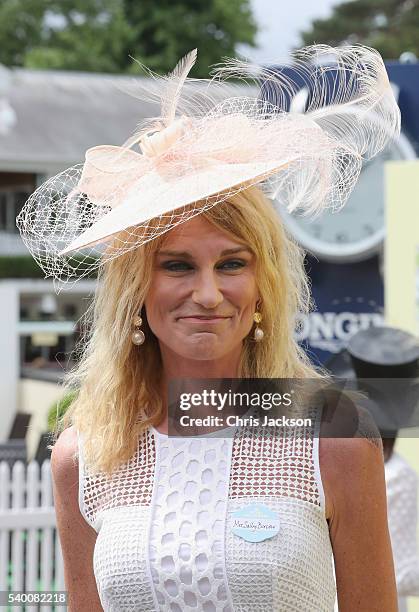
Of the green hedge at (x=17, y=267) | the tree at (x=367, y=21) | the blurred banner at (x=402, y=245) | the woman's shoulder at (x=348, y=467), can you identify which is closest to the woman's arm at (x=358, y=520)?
the woman's shoulder at (x=348, y=467)

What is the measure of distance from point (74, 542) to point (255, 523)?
0.42 m

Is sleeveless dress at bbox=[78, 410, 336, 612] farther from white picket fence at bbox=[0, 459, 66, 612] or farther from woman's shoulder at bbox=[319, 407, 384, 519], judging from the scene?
white picket fence at bbox=[0, 459, 66, 612]

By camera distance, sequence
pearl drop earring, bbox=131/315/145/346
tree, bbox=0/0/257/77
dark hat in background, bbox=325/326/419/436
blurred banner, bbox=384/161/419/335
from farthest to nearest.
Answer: tree, bbox=0/0/257/77 < blurred banner, bbox=384/161/419/335 < dark hat in background, bbox=325/326/419/436 < pearl drop earring, bbox=131/315/145/346

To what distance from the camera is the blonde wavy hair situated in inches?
78.0

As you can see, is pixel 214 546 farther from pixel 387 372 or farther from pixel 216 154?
pixel 387 372

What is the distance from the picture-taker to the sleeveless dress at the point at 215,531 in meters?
1.86

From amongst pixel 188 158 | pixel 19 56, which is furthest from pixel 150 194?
pixel 19 56

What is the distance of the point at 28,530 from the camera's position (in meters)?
6.49

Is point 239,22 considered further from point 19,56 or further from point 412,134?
point 412,134

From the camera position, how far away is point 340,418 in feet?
6.29

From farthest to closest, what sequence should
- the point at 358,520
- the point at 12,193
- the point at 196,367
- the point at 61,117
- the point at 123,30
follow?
1. the point at 123,30
2. the point at 61,117
3. the point at 12,193
4. the point at 196,367
5. the point at 358,520

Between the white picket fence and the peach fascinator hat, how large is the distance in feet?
14.5

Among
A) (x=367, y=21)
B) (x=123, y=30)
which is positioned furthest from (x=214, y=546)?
(x=367, y=21)

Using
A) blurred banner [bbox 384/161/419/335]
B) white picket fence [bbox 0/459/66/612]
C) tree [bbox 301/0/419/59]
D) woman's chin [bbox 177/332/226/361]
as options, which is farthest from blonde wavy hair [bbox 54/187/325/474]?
tree [bbox 301/0/419/59]
